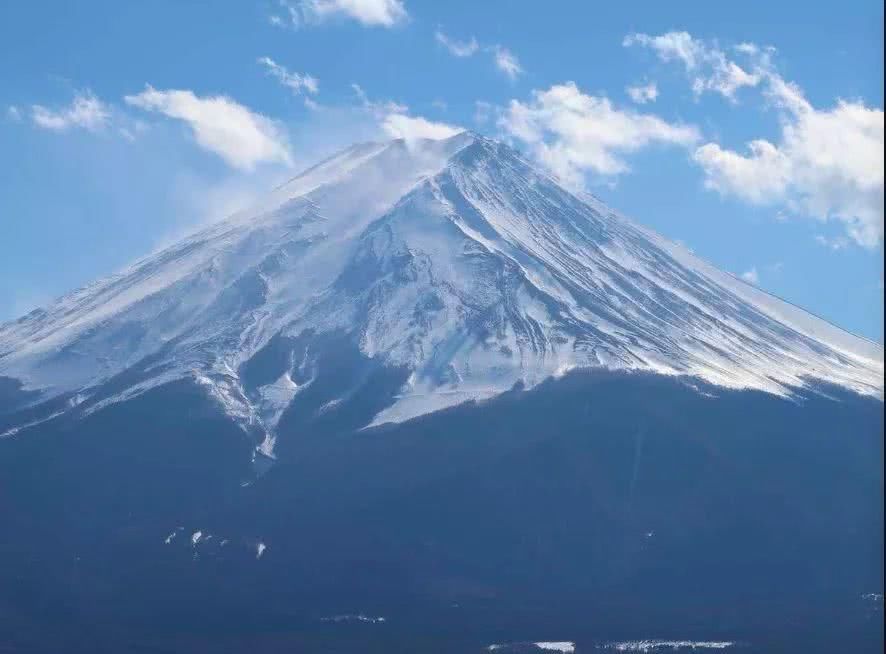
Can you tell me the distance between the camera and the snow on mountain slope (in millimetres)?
155375

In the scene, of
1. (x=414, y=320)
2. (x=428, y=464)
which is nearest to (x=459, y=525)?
(x=428, y=464)

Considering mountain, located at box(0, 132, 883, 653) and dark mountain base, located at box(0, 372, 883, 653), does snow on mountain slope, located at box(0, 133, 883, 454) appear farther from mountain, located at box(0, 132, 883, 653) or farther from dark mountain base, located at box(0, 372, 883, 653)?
dark mountain base, located at box(0, 372, 883, 653)

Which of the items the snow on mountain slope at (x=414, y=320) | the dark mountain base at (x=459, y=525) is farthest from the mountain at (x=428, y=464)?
the snow on mountain slope at (x=414, y=320)

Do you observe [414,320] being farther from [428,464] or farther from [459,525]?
[459,525]

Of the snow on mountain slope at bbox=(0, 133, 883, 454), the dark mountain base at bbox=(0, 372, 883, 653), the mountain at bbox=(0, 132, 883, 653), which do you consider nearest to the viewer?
the dark mountain base at bbox=(0, 372, 883, 653)

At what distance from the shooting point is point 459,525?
431 feet

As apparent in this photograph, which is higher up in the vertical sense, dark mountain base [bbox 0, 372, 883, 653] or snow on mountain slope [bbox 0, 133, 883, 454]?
snow on mountain slope [bbox 0, 133, 883, 454]

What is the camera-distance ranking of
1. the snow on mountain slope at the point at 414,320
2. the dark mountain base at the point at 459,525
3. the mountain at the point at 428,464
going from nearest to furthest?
the dark mountain base at the point at 459,525 < the mountain at the point at 428,464 < the snow on mountain slope at the point at 414,320

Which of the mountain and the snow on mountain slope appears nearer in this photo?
the mountain

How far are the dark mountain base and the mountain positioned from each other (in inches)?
11.6

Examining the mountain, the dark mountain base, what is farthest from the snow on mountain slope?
the dark mountain base

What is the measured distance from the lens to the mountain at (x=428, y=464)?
116250 millimetres

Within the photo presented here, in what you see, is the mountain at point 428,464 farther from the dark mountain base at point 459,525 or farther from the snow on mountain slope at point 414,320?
the snow on mountain slope at point 414,320

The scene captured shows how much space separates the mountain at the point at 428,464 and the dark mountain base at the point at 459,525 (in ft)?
0.97
